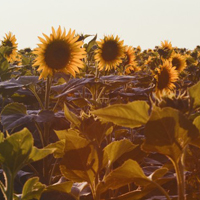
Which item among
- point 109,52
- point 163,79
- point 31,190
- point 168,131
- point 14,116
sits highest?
point 109,52

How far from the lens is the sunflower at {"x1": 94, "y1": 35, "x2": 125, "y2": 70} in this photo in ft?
11.3

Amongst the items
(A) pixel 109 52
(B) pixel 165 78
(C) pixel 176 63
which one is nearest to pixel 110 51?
(A) pixel 109 52

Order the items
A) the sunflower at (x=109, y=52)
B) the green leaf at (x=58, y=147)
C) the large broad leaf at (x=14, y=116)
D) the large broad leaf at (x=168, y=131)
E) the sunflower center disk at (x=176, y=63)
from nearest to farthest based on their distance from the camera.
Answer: the large broad leaf at (x=168, y=131) → the green leaf at (x=58, y=147) → the large broad leaf at (x=14, y=116) → the sunflower at (x=109, y=52) → the sunflower center disk at (x=176, y=63)

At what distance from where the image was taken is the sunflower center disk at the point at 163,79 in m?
2.82

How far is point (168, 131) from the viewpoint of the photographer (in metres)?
0.72

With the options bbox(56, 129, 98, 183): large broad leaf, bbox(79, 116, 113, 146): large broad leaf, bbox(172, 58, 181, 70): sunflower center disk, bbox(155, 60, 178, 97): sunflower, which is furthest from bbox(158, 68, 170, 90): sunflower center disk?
bbox(56, 129, 98, 183): large broad leaf

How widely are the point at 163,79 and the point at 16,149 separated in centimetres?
219

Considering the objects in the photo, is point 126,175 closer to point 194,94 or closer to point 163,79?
point 194,94

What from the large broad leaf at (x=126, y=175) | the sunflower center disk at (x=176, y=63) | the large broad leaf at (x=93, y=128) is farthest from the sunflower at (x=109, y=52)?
the large broad leaf at (x=126, y=175)

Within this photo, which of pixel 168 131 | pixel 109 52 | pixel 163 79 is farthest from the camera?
pixel 109 52

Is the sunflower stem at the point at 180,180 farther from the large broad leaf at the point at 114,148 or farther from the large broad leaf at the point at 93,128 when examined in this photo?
the large broad leaf at the point at 93,128

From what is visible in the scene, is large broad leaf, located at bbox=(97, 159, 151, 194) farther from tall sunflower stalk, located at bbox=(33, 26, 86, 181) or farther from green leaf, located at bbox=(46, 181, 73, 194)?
tall sunflower stalk, located at bbox=(33, 26, 86, 181)

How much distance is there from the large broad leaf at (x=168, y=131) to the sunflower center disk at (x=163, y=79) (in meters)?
2.09

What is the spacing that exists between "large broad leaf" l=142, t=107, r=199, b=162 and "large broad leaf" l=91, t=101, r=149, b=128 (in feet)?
0.12
